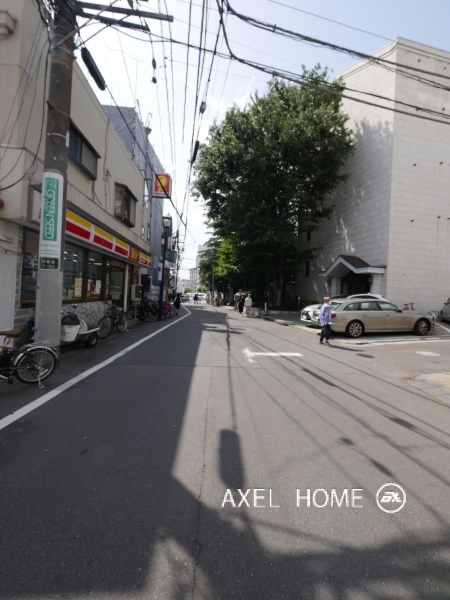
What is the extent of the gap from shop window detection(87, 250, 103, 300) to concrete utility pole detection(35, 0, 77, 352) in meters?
5.91

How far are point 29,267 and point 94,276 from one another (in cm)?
500

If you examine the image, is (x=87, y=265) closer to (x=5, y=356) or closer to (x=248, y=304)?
(x=5, y=356)

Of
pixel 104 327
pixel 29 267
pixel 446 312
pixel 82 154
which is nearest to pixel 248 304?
pixel 446 312

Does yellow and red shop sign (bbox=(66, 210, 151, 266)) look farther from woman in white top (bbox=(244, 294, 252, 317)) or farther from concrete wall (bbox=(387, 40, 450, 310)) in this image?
concrete wall (bbox=(387, 40, 450, 310))

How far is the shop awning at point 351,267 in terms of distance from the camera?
59.8ft

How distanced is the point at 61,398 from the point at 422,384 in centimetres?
653

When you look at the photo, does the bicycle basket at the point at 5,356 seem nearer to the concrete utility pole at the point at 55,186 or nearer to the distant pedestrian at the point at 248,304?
the concrete utility pole at the point at 55,186

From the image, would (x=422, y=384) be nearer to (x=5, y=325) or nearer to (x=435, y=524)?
(x=435, y=524)

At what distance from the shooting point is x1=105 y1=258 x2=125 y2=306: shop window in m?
15.0

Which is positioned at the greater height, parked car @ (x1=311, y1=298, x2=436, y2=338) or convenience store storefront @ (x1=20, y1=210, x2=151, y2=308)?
convenience store storefront @ (x1=20, y1=210, x2=151, y2=308)

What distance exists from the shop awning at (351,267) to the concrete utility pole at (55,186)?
16.1 meters

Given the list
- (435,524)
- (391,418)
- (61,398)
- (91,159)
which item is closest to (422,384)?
(391,418)

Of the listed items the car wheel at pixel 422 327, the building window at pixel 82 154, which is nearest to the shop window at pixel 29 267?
the building window at pixel 82 154

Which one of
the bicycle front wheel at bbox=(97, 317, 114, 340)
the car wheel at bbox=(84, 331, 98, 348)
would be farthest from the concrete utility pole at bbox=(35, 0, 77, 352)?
the bicycle front wheel at bbox=(97, 317, 114, 340)
